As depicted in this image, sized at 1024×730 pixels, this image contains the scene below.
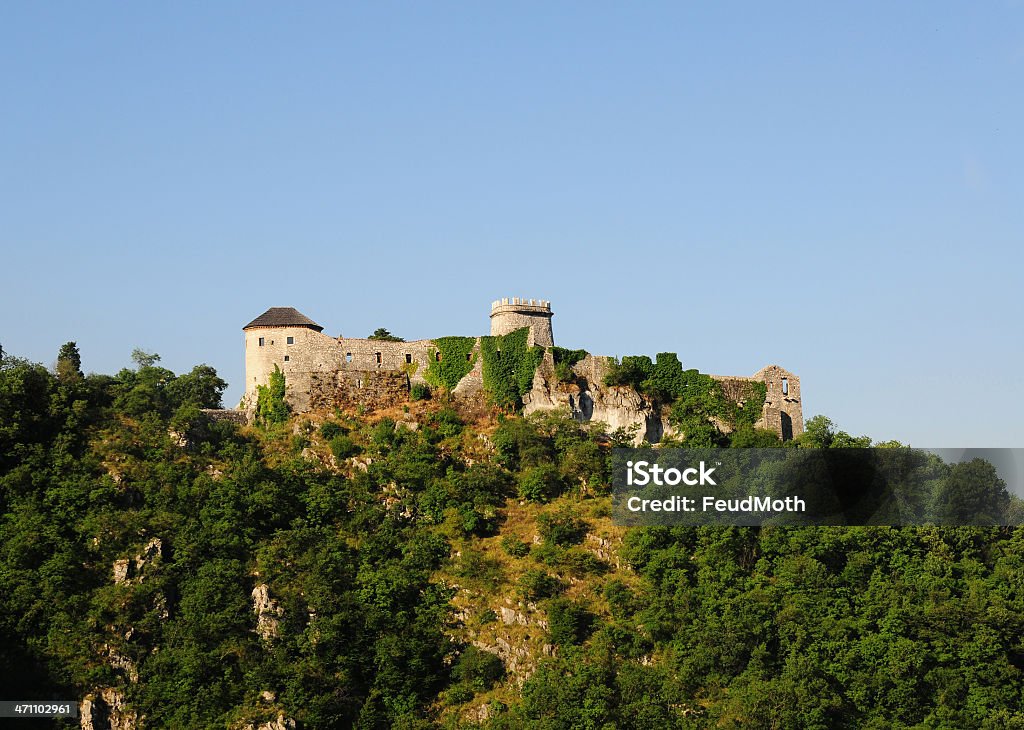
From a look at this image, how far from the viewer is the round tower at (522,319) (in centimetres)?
7794

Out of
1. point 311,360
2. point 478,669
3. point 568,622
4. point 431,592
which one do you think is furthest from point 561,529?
point 311,360

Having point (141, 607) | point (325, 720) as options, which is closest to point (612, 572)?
point (325, 720)

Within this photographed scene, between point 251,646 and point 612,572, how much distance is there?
595 inches

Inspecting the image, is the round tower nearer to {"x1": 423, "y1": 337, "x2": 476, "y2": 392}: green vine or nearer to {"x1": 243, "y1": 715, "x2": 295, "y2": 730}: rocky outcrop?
{"x1": 423, "y1": 337, "x2": 476, "y2": 392}: green vine

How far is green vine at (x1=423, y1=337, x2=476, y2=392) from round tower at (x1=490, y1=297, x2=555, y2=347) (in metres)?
1.81

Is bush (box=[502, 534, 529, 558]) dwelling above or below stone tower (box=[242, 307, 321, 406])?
below

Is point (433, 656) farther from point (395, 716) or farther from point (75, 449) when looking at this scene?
point (75, 449)

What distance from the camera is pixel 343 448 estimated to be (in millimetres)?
72875

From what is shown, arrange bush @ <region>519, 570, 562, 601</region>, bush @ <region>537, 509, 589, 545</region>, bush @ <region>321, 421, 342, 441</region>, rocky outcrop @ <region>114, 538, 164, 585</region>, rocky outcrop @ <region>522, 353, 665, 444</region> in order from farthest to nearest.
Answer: rocky outcrop @ <region>522, 353, 665, 444</region> → bush @ <region>321, 421, 342, 441</region> → bush @ <region>537, 509, 589, 545</region> → bush @ <region>519, 570, 562, 601</region> → rocky outcrop @ <region>114, 538, 164, 585</region>

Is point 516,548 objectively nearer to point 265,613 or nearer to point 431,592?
point 431,592

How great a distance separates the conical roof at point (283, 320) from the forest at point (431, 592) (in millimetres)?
5214

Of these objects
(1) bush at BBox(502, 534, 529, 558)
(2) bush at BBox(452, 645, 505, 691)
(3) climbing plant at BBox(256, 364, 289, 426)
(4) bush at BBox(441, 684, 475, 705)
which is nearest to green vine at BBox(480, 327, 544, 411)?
(1) bush at BBox(502, 534, 529, 558)

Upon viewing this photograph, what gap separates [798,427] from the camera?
7988cm

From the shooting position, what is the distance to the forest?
6294cm
